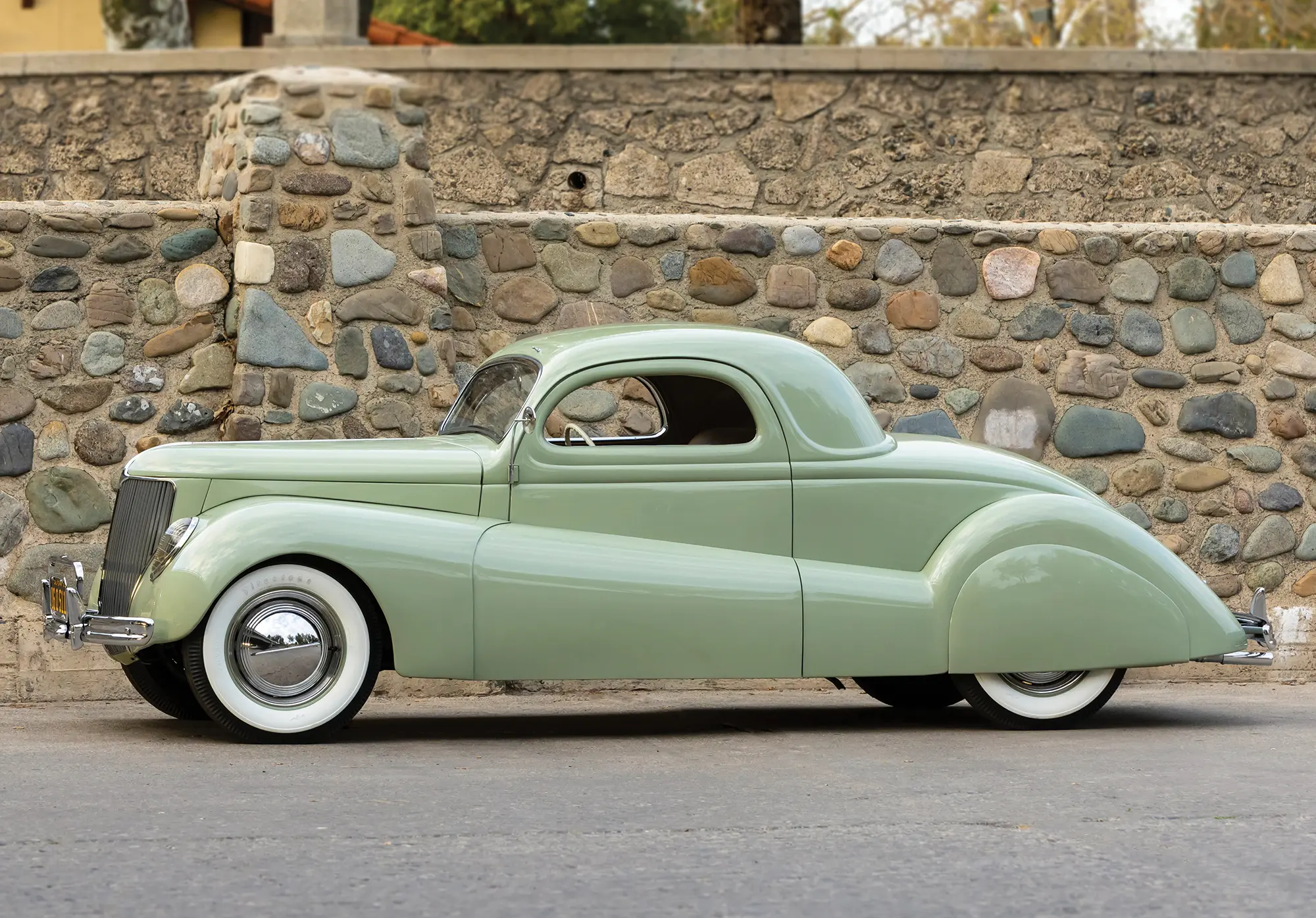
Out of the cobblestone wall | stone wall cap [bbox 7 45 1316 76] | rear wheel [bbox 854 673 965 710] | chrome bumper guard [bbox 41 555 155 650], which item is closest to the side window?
the cobblestone wall

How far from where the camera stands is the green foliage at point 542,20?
35.6 metres

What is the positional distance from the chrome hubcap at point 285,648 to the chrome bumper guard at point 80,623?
0.33 metres

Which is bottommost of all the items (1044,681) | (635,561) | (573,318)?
(1044,681)

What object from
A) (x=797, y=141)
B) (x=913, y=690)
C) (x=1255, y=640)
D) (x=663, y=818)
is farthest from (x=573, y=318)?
(x=663, y=818)

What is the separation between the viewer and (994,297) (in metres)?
9.00

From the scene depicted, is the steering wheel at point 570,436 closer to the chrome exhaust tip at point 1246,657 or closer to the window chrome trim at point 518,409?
the window chrome trim at point 518,409

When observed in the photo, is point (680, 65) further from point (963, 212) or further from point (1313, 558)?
point (1313, 558)

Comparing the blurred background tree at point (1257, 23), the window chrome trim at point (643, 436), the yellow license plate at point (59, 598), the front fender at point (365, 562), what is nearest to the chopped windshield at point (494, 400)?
the window chrome trim at point (643, 436)

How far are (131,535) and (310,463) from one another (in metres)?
0.76

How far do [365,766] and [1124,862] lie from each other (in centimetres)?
257

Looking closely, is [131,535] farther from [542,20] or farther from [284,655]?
[542,20]

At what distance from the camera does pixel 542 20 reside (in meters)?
35.9

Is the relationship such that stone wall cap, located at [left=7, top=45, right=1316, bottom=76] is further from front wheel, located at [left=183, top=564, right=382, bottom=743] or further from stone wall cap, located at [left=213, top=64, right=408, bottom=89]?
front wheel, located at [left=183, top=564, right=382, bottom=743]

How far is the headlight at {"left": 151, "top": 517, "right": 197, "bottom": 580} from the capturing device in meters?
6.20
